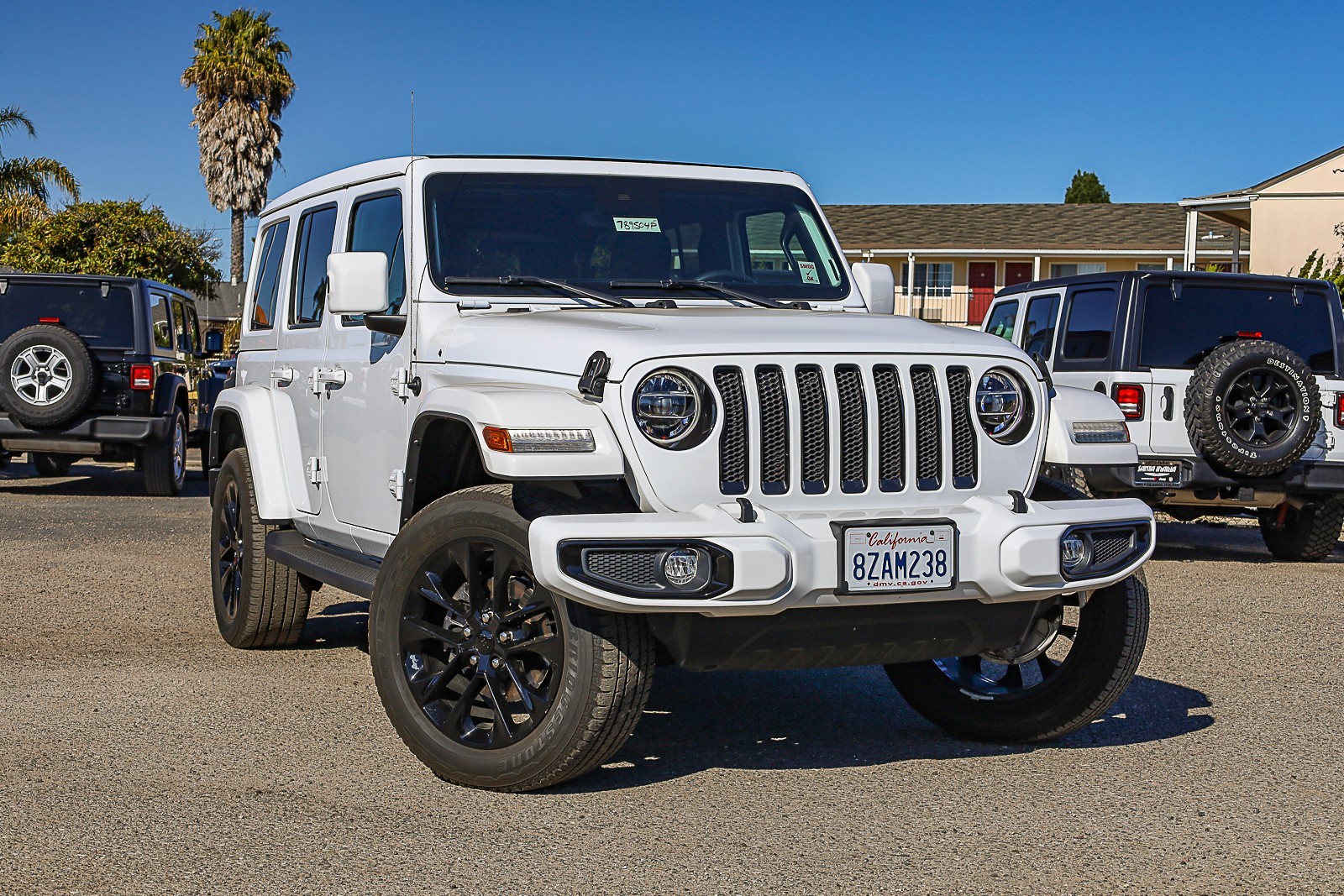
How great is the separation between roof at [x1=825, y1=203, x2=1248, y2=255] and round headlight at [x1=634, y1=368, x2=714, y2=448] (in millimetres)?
35220

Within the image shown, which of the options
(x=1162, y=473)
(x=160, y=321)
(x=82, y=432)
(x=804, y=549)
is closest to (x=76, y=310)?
(x=160, y=321)

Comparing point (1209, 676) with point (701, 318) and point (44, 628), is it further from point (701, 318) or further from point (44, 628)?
point (44, 628)

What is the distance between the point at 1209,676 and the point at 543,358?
3.63 metres

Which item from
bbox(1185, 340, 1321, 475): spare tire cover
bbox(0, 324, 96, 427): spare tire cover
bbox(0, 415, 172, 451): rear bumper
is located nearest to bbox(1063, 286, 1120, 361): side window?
bbox(1185, 340, 1321, 475): spare tire cover

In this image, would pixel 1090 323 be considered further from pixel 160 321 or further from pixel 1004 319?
pixel 160 321

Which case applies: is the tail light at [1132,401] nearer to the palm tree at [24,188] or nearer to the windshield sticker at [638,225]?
the windshield sticker at [638,225]

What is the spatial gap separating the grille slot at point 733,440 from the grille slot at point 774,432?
0.05 metres

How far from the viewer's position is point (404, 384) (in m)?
5.48

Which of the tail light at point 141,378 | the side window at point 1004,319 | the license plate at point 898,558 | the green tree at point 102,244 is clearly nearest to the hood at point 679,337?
the license plate at point 898,558

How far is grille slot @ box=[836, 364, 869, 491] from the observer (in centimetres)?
463

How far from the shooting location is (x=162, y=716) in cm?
578

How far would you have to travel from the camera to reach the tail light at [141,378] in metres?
14.5

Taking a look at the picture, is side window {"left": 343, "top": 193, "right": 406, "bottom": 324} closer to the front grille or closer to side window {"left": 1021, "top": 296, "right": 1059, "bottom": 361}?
the front grille

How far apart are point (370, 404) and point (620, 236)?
1143 millimetres
